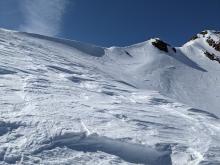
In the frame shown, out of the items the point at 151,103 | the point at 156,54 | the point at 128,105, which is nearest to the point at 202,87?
the point at 156,54

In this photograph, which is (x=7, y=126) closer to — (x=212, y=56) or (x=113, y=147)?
(x=113, y=147)

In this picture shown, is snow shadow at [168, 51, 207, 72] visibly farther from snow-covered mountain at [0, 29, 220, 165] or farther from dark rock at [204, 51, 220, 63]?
snow-covered mountain at [0, 29, 220, 165]

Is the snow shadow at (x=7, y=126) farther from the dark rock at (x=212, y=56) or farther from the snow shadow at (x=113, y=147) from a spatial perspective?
the dark rock at (x=212, y=56)

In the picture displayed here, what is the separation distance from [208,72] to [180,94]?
6546 mm

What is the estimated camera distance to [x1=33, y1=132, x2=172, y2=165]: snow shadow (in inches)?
167

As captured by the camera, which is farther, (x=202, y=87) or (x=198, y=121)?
(x=202, y=87)

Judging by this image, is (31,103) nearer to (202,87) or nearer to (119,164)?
(119,164)

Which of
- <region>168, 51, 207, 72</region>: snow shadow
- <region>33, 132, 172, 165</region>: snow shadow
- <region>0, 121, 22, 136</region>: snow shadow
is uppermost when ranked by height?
<region>168, 51, 207, 72</region>: snow shadow

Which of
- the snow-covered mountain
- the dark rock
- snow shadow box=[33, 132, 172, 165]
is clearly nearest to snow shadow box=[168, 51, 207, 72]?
the dark rock

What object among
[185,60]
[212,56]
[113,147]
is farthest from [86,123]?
[212,56]

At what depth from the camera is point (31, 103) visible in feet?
18.6

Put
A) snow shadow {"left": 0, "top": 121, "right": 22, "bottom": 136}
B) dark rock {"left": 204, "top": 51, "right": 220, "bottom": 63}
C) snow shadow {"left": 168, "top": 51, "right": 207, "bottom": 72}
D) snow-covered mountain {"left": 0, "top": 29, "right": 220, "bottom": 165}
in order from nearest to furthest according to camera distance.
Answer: snow-covered mountain {"left": 0, "top": 29, "right": 220, "bottom": 165}, snow shadow {"left": 0, "top": 121, "right": 22, "bottom": 136}, snow shadow {"left": 168, "top": 51, "right": 207, "bottom": 72}, dark rock {"left": 204, "top": 51, "right": 220, "bottom": 63}

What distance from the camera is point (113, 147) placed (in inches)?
173

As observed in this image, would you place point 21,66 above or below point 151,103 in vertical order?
above
